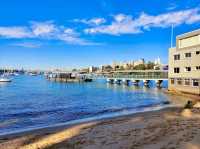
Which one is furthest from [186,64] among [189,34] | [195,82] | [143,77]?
[143,77]

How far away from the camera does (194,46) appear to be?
161 ft

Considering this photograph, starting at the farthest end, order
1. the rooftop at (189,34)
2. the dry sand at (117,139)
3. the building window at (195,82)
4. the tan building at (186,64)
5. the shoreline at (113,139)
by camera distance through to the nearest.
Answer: the rooftop at (189,34) → the tan building at (186,64) → the building window at (195,82) → the shoreline at (113,139) → the dry sand at (117,139)

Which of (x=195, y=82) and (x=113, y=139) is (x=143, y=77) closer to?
(x=195, y=82)

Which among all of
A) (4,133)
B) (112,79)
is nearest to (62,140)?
(4,133)

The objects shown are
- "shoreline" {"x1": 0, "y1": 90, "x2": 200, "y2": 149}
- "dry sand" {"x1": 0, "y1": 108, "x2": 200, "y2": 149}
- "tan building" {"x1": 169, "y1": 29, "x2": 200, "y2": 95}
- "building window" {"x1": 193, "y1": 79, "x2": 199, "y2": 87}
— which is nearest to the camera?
"dry sand" {"x1": 0, "y1": 108, "x2": 200, "y2": 149}

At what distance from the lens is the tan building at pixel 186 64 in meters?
48.6

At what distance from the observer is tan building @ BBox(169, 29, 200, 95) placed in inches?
1913

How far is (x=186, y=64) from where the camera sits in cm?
5166

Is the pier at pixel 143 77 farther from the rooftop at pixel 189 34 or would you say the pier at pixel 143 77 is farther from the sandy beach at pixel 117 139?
the sandy beach at pixel 117 139

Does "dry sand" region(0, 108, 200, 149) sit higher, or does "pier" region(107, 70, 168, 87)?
"pier" region(107, 70, 168, 87)

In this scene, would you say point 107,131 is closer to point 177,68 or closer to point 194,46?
point 194,46

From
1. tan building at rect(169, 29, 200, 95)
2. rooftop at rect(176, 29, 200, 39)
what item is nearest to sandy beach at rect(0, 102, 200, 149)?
tan building at rect(169, 29, 200, 95)

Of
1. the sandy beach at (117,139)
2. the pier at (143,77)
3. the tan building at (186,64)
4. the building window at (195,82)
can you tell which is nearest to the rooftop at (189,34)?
the tan building at (186,64)

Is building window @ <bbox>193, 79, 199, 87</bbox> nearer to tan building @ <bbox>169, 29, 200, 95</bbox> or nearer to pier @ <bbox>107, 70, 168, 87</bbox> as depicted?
tan building @ <bbox>169, 29, 200, 95</bbox>
